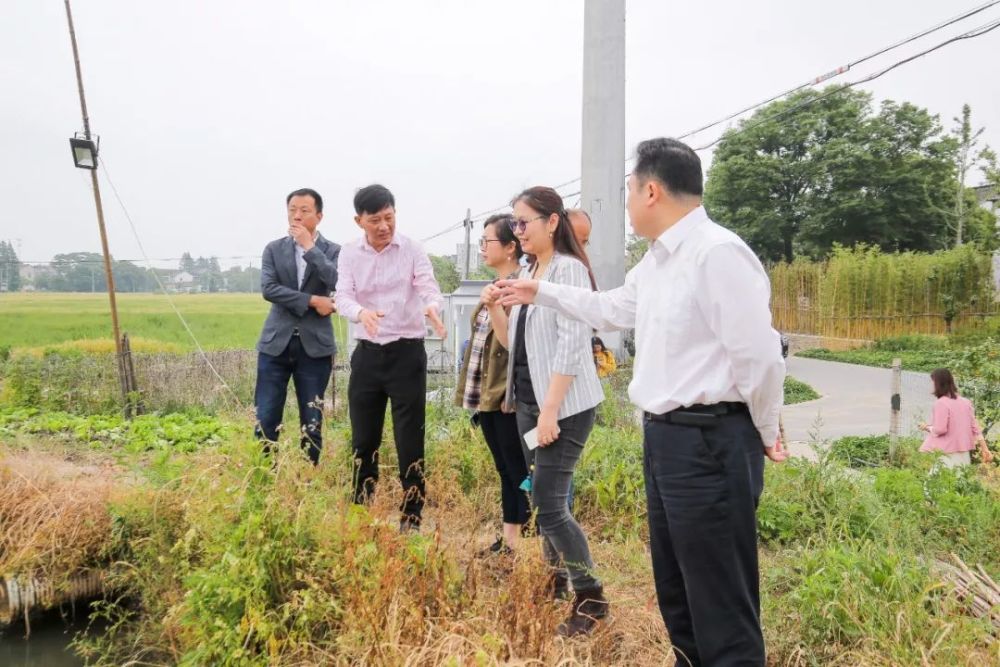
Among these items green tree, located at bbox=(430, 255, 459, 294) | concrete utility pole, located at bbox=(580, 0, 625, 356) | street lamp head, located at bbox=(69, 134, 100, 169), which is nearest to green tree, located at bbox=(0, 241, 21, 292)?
street lamp head, located at bbox=(69, 134, 100, 169)

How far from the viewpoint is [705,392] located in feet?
5.94

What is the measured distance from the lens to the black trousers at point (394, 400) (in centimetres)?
359

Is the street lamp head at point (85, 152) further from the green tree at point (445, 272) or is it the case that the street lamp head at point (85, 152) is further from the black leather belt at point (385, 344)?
the green tree at point (445, 272)

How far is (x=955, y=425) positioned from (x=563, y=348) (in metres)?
4.63

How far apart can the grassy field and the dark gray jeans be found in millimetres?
7292

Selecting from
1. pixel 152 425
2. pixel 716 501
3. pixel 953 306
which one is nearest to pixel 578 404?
pixel 716 501

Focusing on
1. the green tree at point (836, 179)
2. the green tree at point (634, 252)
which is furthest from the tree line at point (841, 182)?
the green tree at point (634, 252)

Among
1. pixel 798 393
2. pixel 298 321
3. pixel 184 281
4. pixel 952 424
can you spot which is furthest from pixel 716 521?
pixel 184 281

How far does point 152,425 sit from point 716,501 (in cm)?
561

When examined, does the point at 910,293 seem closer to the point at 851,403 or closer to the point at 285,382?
the point at 851,403

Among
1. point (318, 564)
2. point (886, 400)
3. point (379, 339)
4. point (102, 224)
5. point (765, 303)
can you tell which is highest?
point (102, 224)

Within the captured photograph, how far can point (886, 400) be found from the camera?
36.0 ft

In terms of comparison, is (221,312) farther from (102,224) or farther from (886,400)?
(886,400)

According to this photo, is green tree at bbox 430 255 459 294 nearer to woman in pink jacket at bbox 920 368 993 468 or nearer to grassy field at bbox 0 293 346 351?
grassy field at bbox 0 293 346 351
